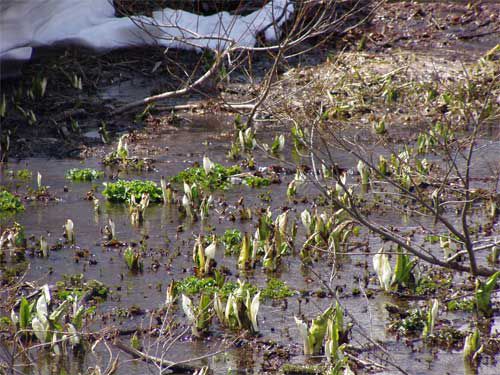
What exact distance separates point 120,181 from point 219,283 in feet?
10.4

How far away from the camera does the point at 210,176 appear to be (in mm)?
10078

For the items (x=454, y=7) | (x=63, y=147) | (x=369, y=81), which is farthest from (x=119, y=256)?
(x=454, y=7)

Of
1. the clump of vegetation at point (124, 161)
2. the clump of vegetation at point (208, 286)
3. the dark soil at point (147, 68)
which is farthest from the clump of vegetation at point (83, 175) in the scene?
the clump of vegetation at point (208, 286)

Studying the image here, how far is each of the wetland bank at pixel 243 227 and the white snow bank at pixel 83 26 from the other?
362 mm

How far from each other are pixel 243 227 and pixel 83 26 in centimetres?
772

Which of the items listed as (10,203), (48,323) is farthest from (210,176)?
(48,323)

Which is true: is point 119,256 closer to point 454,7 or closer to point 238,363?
point 238,363

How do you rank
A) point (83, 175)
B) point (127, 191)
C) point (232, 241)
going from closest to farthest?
1. point (232, 241)
2. point (127, 191)
3. point (83, 175)

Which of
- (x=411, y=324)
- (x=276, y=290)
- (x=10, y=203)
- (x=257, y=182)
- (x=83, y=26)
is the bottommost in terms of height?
(x=411, y=324)

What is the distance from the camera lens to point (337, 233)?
726 centimetres

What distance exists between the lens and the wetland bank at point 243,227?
549 centimetres

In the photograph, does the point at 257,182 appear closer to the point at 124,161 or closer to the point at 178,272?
the point at 124,161

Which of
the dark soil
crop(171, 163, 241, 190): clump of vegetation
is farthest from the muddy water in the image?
the dark soil

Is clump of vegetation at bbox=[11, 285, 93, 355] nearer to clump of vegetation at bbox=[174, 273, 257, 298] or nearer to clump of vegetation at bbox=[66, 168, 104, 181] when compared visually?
clump of vegetation at bbox=[174, 273, 257, 298]
